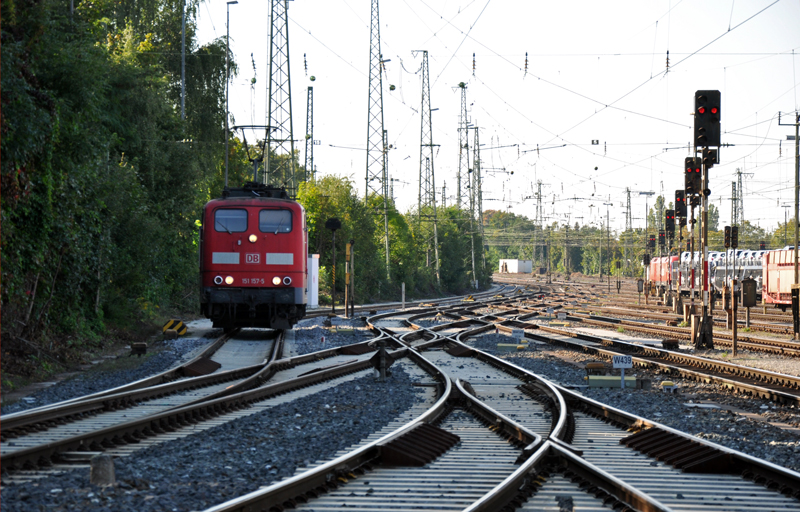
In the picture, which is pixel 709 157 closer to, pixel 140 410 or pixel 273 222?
pixel 273 222

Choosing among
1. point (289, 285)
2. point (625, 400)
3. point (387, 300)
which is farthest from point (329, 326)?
point (387, 300)

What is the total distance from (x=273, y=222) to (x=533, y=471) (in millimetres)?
12428

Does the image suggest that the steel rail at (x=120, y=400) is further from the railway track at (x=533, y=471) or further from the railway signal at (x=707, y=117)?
the railway signal at (x=707, y=117)

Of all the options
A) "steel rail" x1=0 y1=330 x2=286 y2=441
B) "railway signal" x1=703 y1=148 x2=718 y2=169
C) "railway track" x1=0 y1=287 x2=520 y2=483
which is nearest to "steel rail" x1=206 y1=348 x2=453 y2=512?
"railway track" x1=0 y1=287 x2=520 y2=483

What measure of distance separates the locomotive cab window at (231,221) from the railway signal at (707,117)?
10358mm

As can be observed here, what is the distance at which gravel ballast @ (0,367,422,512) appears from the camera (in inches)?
198

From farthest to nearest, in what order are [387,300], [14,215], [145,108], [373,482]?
[387,300] < [145,108] < [14,215] < [373,482]

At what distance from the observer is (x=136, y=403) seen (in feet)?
30.5

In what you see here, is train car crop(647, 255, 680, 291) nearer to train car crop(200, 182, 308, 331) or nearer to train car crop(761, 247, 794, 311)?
train car crop(761, 247, 794, 311)

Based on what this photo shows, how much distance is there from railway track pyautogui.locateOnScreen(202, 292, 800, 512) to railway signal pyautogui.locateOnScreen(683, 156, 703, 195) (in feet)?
42.3

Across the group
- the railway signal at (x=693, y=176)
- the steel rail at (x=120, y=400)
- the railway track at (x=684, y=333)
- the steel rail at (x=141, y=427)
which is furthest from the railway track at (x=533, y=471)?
the railway signal at (x=693, y=176)

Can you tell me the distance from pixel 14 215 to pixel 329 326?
38.4ft

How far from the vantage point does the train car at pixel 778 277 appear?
3575cm

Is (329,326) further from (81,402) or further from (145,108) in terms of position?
(81,402)
